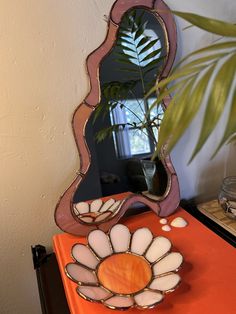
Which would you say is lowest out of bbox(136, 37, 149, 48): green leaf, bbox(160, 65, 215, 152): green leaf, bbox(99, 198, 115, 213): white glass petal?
bbox(99, 198, 115, 213): white glass petal

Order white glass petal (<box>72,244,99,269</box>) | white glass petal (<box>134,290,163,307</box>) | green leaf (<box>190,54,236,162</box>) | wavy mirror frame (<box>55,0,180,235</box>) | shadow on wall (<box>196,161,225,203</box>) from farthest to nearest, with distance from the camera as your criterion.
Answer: shadow on wall (<box>196,161,225,203</box>) → wavy mirror frame (<box>55,0,180,235</box>) → white glass petal (<box>72,244,99,269</box>) → white glass petal (<box>134,290,163,307</box>) → green leaf (<box>190,54,236,162</box>)

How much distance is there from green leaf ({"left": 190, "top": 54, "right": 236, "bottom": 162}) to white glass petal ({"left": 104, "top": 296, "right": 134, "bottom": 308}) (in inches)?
→ 15.2

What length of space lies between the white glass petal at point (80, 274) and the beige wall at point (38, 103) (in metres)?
0.28

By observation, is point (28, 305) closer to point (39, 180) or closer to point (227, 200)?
point (39, 180)

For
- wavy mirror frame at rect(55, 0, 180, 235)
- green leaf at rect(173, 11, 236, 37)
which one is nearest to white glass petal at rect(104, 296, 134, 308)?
wavy mirror frame at rect(55, 0, 180, 235)

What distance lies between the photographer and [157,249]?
0.70 meters

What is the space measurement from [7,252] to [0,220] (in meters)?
0.13

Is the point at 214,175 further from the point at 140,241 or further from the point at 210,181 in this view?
the point at 140,241

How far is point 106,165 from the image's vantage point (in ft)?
2.74

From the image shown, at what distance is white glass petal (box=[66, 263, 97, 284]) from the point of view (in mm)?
616

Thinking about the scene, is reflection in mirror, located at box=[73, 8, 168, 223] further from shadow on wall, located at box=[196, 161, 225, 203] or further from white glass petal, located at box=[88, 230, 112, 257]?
shadow on wall, located at box=[196, 161, 225, 203]

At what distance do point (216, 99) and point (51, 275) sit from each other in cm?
71

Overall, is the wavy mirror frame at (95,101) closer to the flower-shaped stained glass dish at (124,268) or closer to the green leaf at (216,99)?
the flower-shaped stained glass dish at (124,268)

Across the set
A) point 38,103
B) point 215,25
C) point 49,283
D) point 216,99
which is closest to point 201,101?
point 216,99
